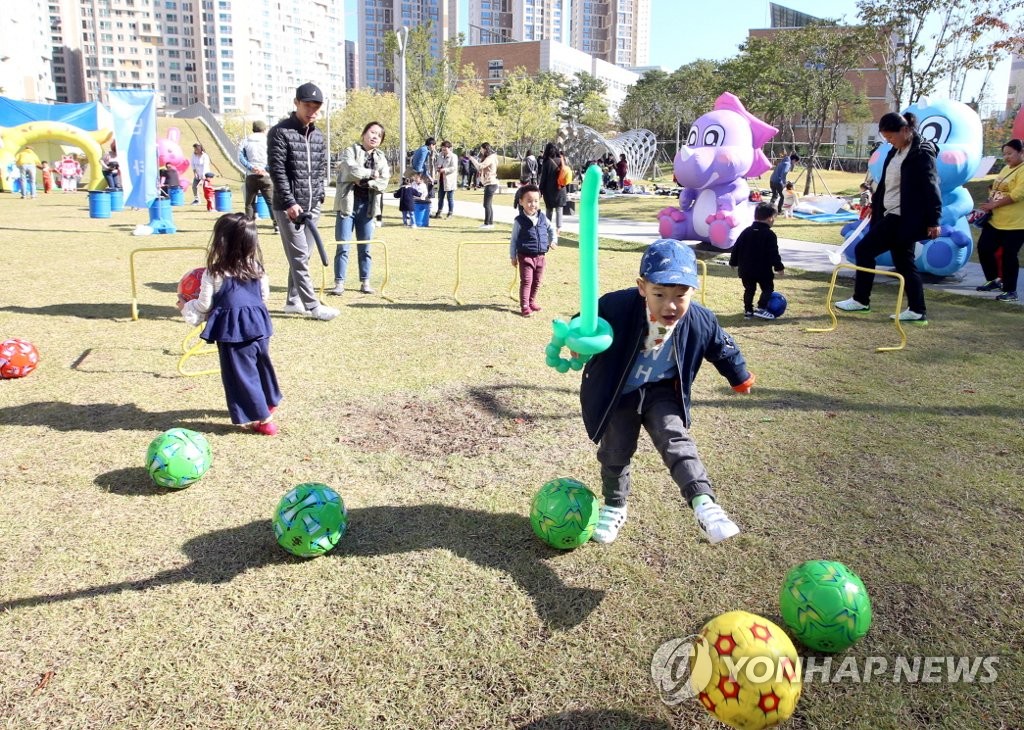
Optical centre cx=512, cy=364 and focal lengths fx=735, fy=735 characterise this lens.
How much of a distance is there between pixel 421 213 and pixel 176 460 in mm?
14663

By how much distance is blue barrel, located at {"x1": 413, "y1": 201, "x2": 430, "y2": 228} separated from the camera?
58.7 ft

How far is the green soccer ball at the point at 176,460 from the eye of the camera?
3.96 meters

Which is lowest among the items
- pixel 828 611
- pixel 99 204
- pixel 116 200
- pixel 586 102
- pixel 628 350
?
pixel 828 611

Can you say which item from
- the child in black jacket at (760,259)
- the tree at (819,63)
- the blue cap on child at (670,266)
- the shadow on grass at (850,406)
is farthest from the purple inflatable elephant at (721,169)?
the tree at (819,63)

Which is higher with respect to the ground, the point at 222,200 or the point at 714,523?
the point at 222,200

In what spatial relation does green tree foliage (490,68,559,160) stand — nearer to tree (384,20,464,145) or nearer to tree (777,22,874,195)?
tree (384,20,464,145)

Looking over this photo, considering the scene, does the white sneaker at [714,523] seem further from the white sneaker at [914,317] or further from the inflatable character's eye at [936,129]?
the inflatable character's eye at [936,129]

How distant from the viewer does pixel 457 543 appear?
3596 millimetres

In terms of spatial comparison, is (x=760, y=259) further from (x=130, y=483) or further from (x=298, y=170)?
(x=130, y=483)

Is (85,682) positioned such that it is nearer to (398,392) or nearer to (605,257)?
(398,392)

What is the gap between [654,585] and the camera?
3287 millimetres

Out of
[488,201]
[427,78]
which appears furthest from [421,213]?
[427,78]

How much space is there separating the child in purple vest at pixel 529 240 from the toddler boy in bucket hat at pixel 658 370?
15.4ft

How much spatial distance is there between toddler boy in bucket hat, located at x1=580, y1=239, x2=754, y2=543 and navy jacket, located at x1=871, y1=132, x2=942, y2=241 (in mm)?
5695
